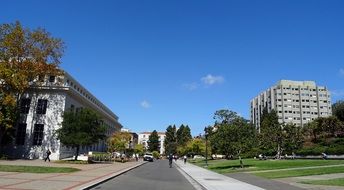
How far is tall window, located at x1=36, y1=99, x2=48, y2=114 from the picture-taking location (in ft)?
195

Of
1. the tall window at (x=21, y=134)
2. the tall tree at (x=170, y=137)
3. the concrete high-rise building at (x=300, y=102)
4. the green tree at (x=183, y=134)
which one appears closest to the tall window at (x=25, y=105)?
the tall window at (x=21, y=134)

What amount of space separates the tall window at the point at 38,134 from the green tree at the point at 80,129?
8.63 m

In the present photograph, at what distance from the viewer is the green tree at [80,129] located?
49344mm

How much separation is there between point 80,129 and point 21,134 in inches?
533

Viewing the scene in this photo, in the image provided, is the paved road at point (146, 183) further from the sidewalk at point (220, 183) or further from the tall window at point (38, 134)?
the tall window at point (38, 134)

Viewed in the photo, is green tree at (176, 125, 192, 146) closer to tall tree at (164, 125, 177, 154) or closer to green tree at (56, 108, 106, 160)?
tall tree at (164, 125, 177, 154)

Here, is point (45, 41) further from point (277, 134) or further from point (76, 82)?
point (277, 134)

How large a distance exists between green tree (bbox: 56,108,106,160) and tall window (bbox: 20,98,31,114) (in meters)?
10.6

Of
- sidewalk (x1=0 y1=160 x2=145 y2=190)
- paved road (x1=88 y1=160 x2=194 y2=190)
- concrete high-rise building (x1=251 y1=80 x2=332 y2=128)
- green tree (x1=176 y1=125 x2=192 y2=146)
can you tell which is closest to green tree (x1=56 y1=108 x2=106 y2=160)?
paved road (x1=88 y1=160 x2=194 y2=190)

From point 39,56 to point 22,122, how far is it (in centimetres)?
1263

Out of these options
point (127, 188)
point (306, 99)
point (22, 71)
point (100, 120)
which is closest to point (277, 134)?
point (100, 120)

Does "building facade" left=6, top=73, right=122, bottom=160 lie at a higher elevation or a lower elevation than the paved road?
higher

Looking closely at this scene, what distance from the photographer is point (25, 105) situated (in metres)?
59.6

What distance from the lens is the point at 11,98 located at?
160ft
